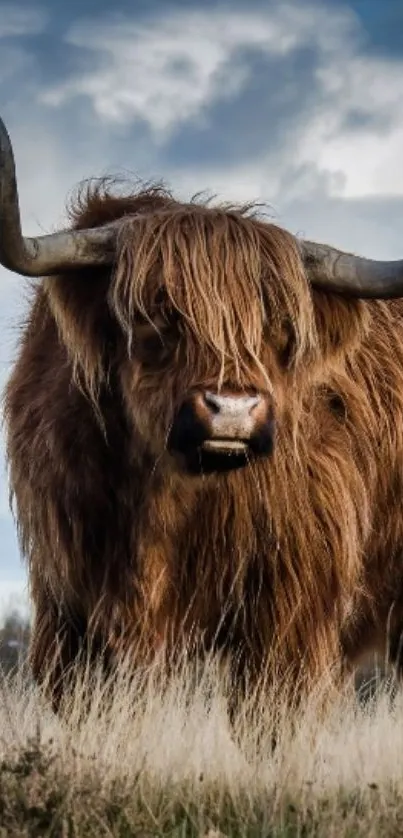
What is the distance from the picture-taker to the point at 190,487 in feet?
21.7

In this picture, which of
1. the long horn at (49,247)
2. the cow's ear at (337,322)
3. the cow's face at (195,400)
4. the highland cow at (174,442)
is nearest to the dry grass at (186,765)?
the highland cow at (174,442)

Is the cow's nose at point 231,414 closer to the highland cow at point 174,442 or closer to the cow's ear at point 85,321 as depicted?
the highland cow at point 174,442

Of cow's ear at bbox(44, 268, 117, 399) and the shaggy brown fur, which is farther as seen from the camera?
cow's ear at bbox(44, 268, 117, 399)

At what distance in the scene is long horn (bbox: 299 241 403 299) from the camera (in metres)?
6.89

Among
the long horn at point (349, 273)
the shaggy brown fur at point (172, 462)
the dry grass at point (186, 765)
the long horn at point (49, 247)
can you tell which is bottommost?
the dry grass at point (186, 765)

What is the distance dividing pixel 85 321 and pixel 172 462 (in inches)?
25.0

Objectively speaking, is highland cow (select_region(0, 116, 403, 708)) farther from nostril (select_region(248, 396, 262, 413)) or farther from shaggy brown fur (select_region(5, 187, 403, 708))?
nostril (select_region(248, 396, 262, 413))

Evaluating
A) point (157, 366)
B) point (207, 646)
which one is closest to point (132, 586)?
point (207, 646)

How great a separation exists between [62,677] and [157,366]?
1401mm

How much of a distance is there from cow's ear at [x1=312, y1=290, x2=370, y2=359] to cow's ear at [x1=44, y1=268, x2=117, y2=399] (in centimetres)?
81

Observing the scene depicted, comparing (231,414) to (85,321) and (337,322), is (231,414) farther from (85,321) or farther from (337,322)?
(337,322)

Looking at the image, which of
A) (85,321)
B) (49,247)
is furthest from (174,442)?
(49,247)

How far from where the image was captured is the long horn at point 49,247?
637 centimetres

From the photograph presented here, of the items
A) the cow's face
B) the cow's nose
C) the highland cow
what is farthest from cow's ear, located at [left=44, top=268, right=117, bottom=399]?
the cow's nose
